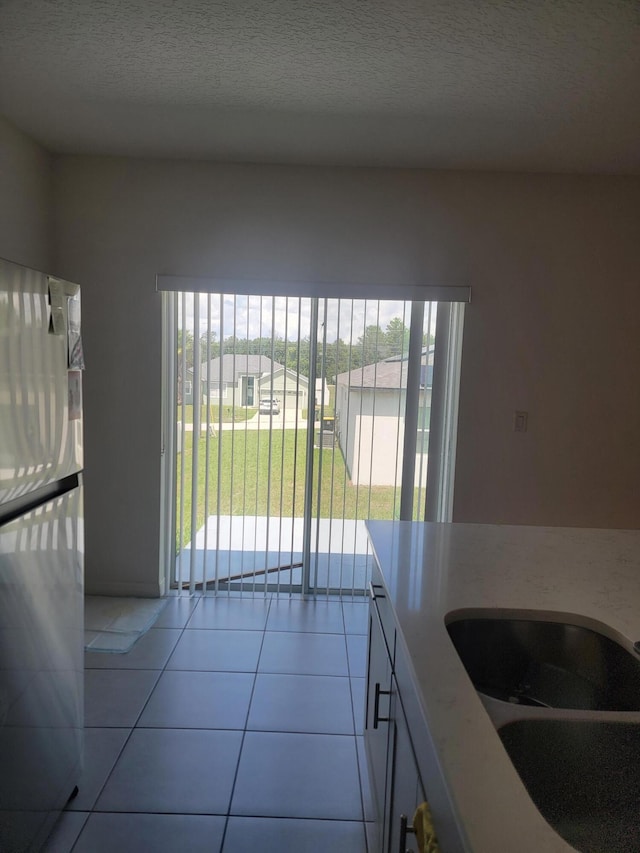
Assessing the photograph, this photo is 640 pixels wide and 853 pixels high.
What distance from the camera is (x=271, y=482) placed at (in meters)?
3.50

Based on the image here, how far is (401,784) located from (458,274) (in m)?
2.77

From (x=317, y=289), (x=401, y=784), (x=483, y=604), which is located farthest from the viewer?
(x=317, y=289)

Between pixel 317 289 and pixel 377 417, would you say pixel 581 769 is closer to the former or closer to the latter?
pixel 377 417

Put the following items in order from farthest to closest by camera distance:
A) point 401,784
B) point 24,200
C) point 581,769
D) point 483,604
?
point 24,200 → point 483,604 → point 401,784 → point 581,769

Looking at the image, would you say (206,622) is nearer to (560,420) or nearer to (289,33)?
(560,420)

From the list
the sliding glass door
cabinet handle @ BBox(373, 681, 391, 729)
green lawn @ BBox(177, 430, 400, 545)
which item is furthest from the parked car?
cabinet handle @ BBox(373, 681, 391, 729)

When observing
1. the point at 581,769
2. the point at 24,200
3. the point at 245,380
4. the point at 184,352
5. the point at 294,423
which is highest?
the point at 24,200

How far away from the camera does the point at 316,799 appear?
1973 millimetres

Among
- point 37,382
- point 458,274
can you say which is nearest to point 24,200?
point 37,382

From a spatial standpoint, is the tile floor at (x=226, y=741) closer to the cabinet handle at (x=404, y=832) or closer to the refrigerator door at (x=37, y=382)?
the cabinet handle at (x=404, y=832)

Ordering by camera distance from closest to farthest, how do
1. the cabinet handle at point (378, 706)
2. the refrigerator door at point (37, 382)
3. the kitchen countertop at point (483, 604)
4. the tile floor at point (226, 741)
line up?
the kitchen countertop at point (483, 604) < the refrigerator door at point (37, 382) < the cabinet handle at point (378, 706) < the tile floor at point (226, 741)

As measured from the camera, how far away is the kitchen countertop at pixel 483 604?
78cm

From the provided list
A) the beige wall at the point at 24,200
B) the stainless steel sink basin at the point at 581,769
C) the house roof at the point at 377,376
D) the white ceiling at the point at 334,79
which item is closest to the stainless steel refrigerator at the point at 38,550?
the white ceiling at the point at 334,79

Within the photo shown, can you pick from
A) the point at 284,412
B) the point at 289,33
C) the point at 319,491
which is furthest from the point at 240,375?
the point at 289,33
